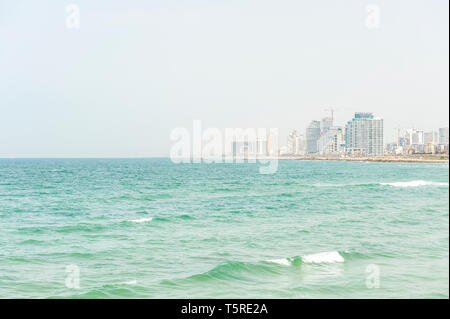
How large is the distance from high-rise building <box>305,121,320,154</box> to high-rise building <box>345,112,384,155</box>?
78.3 ft

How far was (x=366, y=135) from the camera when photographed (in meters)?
162

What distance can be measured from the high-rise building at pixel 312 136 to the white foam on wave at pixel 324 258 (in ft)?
597

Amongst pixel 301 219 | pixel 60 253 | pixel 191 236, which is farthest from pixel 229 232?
pixel 60 253

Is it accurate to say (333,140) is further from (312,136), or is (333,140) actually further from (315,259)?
(315,259)

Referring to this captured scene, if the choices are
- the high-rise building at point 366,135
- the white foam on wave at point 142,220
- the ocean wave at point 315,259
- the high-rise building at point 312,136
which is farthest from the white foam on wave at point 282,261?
the high-rise building at point 312,136

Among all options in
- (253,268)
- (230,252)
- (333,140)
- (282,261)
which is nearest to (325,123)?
(333,140)

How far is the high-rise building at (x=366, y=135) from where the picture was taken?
15812cm

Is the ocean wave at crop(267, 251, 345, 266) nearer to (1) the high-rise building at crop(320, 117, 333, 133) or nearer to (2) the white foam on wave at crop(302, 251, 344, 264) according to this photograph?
(2) the white foam on wave at crop(302, 251, 344, 264)

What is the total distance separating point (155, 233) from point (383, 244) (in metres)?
7.48

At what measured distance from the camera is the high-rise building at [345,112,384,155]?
6225 inches

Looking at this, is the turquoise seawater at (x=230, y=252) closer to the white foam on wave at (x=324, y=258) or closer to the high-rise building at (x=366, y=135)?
the white foam on wave at (x=324, y=258)
